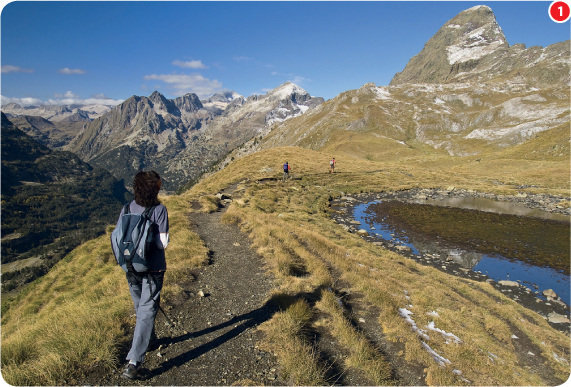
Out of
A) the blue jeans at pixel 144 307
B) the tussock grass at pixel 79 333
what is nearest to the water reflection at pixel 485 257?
the tussock grass at pixel 79 333

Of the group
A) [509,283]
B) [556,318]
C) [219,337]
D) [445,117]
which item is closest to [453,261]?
[509,283]

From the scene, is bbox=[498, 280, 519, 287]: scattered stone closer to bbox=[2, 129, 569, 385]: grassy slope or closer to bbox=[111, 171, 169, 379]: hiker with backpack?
bbox=[2, 129, 569, 385]: grassy slope

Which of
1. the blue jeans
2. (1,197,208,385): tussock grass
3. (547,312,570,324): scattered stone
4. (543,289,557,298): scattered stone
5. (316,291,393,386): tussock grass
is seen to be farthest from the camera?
(543,289,557,298): scattered stone

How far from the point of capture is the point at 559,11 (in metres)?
10.8

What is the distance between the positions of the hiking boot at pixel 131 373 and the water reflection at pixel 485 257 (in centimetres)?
2004

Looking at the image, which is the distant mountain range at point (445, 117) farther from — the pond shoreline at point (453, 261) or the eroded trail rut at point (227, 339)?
the eroded trail rut at point (227, 339)

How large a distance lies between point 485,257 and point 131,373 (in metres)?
23.4

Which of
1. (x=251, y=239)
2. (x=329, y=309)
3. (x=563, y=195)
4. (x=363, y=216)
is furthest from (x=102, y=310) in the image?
(x=563, y=195)

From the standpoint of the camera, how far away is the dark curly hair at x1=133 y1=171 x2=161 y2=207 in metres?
6.00

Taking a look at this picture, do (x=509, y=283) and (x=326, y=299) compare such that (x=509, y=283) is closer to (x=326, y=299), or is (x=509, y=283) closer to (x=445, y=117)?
(x=326, y=299)

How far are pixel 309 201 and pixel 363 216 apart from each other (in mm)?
7278

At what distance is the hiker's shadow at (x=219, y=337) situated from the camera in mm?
6211

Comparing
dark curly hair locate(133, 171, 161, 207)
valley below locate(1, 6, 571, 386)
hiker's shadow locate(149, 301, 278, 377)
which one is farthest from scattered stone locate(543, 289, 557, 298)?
dark curly hair locate(133, 171, 161, 207)

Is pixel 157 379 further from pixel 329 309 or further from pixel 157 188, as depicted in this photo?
pixel 329 309
